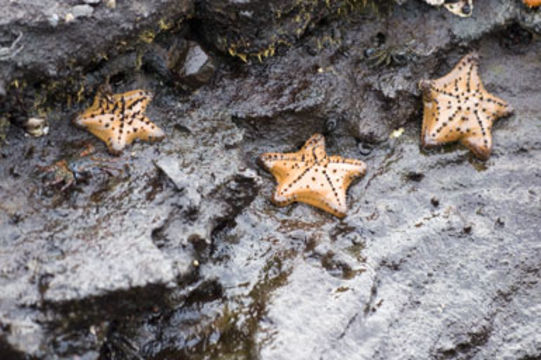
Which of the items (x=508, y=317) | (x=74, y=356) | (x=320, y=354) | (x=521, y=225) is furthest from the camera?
(x=521, y=225)

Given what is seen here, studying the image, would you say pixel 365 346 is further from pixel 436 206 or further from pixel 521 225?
pixel 521 225

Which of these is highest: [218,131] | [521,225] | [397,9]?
[397,9]

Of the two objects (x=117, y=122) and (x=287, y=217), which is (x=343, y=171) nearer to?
(x=287, y=217)

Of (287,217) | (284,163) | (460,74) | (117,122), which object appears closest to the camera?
(117,122)

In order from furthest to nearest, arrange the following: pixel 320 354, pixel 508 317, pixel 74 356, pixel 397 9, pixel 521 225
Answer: pixel 397 9
pixel 521 225
pixel 508 317
pixel 320 354
pixel 74 356

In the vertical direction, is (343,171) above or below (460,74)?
below

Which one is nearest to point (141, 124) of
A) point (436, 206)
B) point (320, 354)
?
point (320, 354)

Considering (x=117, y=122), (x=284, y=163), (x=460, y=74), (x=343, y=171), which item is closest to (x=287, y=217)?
(x=284, y=163)

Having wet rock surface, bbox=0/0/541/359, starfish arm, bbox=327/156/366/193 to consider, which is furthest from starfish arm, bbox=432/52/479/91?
starfish arm, bbox=327/156/366/193

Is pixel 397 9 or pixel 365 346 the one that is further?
pixel 397 9
